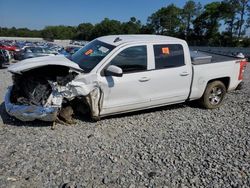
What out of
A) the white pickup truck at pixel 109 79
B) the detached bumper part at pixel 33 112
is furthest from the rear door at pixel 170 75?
the detached bumper part at pixel 33 112

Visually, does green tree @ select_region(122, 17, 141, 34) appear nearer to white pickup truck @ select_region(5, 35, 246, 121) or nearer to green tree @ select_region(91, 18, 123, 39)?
green tree @ select_region(91, 18, 123, 39)

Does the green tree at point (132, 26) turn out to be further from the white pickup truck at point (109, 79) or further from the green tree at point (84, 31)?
the white pickup truck at point (109, 79)

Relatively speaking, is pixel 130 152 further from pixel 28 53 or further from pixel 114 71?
pixel 28 53

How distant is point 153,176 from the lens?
371cm

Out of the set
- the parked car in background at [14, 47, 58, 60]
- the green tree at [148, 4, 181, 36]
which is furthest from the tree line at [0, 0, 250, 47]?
the parked car in background at [14, 47, 58, 60]

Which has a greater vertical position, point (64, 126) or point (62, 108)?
point (62, 108)

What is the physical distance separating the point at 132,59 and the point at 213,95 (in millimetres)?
2608

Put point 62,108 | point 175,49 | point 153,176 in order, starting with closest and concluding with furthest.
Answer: point 153,176, point 62,108, point 175,49

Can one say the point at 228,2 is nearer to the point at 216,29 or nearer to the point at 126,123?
the point at 216,29

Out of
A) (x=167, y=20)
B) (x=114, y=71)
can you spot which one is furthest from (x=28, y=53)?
(x=167, y=20)

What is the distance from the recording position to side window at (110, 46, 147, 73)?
543 cm

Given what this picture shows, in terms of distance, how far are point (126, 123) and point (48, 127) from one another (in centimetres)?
156

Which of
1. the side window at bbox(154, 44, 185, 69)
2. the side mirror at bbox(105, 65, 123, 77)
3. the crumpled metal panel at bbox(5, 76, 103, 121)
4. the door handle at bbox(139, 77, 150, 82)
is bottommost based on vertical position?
the crumpled metal panel at bbox(5, 76, 103, 121)

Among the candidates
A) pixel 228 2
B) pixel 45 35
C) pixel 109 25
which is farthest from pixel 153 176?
pixel 45 35
